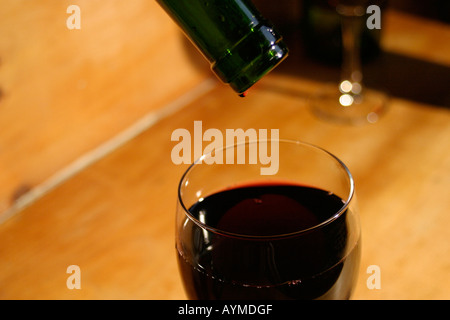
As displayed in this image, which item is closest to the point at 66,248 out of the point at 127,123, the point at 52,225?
→ the point at 52,225

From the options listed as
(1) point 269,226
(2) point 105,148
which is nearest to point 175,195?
(2) point 105,148

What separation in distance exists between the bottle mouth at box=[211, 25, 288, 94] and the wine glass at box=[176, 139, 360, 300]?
0.09 m

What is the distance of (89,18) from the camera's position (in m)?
0.76

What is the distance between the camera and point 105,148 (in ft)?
2.70

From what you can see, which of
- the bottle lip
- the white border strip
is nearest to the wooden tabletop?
the white border strip

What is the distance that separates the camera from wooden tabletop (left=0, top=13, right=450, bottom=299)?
60 centimetres

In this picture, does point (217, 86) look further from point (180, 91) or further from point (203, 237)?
point (203, 237)

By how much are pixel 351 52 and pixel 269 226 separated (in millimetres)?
539

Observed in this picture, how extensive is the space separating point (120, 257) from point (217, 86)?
38cm

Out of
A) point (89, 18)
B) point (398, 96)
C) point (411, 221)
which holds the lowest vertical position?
point (411, 221)

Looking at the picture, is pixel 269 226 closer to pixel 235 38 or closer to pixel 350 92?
pixel 235 38

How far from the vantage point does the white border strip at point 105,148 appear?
0.74m

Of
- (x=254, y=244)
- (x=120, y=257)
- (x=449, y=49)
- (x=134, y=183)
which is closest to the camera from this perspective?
(x=254, y=244)

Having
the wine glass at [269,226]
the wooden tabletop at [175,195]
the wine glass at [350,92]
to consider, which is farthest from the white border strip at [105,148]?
the wine glass at [269,226]
